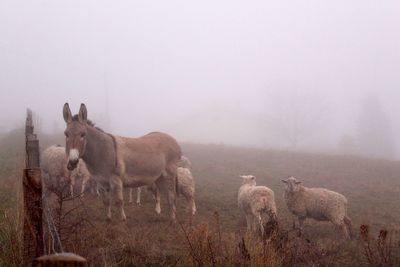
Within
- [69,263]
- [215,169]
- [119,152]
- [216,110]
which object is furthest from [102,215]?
[216,110]

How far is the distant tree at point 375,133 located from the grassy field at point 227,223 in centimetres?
3668

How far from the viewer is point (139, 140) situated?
37.2 feet

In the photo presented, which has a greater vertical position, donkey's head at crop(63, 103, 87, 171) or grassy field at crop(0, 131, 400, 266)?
donkey's head at crop(63, 103, 87, 171)

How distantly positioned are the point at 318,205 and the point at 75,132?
745cm

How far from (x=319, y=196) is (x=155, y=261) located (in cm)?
719

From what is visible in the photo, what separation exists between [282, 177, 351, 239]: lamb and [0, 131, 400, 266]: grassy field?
1.38 ft

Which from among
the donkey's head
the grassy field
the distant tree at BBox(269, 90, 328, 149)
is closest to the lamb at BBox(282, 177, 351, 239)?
the grassy field

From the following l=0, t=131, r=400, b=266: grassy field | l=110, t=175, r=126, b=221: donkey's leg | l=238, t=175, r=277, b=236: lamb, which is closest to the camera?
l=0, t=131, r=400, b=266: grassy field

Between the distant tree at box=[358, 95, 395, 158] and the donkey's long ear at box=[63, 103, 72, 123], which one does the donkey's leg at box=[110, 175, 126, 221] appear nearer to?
the donkey's long ear at box=[63, 103, 72, 123]

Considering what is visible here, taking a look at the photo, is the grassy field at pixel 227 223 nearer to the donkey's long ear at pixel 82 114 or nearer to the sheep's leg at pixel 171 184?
the sheep's leg at pixel 171 184

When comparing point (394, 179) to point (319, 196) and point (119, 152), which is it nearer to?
point (319, 196)

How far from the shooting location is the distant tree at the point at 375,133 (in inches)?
2564

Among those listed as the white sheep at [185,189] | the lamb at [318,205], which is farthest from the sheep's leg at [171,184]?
the lamb at [318,205]

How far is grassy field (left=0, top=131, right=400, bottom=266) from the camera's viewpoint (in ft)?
19.3
